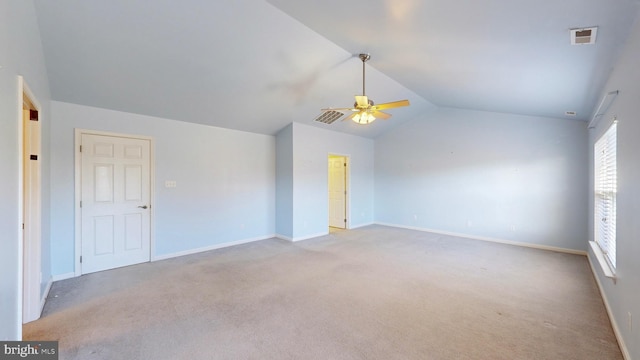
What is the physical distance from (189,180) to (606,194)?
615 centimetres

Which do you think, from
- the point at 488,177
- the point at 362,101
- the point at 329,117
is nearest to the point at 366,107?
the point at 362,101

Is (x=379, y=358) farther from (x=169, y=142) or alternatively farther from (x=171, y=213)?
(x=169, y=142)

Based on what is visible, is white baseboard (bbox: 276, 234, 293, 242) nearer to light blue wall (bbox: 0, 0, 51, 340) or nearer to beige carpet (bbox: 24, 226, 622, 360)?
beige carpet (bbox: 24, 226, 622, 360)

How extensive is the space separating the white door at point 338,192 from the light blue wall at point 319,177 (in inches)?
7.4

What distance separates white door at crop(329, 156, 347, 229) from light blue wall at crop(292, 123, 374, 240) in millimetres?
189

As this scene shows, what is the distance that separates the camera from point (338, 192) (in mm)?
7703

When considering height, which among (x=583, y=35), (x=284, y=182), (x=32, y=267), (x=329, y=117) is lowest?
(x=32, y=267)

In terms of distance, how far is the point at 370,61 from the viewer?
406cm

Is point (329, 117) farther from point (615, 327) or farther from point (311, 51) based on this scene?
point (615, 327)

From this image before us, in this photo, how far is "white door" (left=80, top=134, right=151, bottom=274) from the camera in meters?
4.03

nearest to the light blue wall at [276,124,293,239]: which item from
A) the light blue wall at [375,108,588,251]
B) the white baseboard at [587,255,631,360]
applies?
the light blue wall at [375,108,588,251]

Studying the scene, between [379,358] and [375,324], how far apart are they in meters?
0.50

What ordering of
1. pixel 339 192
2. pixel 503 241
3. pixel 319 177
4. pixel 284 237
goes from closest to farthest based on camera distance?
1. pixel 503 241
2. pixel 284 237
3. pixel 319 177
4. pixel 339 192

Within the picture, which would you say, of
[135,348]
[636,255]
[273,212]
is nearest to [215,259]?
[273,212]
